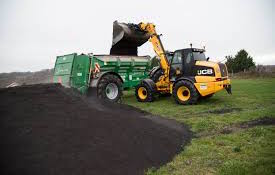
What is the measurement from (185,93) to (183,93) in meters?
0.10

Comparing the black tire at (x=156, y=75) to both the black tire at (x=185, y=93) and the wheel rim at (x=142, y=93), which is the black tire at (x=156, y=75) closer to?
the wheel rim at (x=142, y=93)

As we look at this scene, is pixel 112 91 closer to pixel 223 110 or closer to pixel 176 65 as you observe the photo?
pixel 176 65

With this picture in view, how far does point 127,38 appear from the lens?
1362cm

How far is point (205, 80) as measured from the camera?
1126 cm

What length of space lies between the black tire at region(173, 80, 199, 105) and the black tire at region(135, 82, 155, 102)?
146 centimetres

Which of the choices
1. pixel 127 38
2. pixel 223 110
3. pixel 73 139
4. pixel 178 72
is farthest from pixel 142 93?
pixel 73 139

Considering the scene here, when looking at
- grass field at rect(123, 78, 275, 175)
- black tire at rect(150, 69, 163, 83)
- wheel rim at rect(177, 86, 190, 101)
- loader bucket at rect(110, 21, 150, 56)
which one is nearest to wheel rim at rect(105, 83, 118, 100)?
loader bucket at rect(110, 21, 150, 56)

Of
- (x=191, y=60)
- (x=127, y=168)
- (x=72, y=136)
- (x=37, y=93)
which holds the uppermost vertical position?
(x=191, y=60)

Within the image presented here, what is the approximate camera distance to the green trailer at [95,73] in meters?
11.9

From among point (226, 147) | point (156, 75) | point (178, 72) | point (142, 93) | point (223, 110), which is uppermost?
point (178, 72)

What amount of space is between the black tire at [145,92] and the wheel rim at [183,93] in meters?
1.55

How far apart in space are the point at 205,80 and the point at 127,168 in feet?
25.3

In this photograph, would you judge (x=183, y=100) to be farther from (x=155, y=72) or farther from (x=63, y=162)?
(x=63, y=162)

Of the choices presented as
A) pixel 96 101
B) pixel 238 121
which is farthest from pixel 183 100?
pixel 96 101
